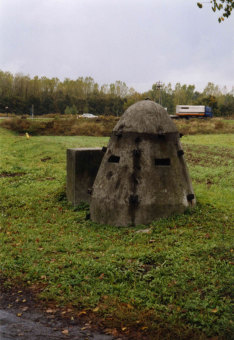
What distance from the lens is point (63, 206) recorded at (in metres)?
11.3

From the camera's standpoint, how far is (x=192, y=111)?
2297 inches

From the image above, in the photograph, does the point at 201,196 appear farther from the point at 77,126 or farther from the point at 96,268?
the point at 77,126

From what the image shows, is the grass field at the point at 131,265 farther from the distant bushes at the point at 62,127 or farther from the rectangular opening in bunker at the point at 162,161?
the distant bushes at the point at 62,127

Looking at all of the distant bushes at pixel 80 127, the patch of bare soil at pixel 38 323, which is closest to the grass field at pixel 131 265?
the patch of bare soil at pixel 38 323

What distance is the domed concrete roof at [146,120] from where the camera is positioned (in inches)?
354

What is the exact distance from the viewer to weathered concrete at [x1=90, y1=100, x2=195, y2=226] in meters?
8.73

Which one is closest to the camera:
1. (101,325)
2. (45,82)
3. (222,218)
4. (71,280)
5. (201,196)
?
(101,325)

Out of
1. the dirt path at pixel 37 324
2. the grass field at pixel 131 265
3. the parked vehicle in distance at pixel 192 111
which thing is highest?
the parked vehicle in distance at pixel 192 111

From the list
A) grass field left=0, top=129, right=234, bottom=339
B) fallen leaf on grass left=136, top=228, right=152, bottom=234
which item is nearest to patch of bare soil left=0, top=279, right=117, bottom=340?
grass field left=0, top=129, right=234, bottom=339

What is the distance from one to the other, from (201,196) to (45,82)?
220 ft

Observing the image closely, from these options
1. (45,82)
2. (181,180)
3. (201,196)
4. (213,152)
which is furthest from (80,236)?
(45,82)

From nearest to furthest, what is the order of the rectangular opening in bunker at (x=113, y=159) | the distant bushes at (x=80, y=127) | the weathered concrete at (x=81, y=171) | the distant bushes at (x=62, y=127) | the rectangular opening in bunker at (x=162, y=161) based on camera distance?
the rectangular opening in bunker at (x=162, y=161), the rectangular opening in bunker at (x=113, y=159), the weathered concrete at (x=81, y=171), the distant bushes at (x=62, y=127), the distant bushes at (x=80, y=127)

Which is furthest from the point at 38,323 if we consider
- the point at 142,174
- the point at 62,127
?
the point at 62,127

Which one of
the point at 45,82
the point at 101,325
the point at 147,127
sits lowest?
the point at 101,325
